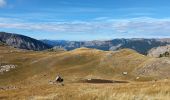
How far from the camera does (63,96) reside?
76.9 feet

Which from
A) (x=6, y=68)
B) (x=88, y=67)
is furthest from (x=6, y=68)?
(x=88, y=67)

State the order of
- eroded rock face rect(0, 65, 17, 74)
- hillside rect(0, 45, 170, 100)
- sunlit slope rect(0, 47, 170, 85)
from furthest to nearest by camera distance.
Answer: eroded rock face rect(0, 65, 17, 74)
sunlit slope rect(0, 47, 170, 85)
hillside rect(0, 45, 170, 100)

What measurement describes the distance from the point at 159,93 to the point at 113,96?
326 cm

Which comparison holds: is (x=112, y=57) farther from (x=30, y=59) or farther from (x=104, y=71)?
(x=30, y=59)

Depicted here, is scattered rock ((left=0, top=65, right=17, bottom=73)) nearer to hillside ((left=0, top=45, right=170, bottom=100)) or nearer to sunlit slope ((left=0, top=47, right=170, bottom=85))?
hillside ((left=0, top=45, right=170, bottom=100))

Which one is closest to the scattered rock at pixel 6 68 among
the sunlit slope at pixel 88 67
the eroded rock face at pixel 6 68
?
the eroded rock face at pixel 6 68

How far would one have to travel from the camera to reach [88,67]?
11450 cm

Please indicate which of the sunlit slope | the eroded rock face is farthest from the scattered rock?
the sunlit slope

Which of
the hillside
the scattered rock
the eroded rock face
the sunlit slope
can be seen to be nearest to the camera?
the hillside

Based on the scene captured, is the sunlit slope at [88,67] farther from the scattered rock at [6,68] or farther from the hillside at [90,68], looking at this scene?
the scattered rock at [6,68]

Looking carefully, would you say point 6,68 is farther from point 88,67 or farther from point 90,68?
point 90,68

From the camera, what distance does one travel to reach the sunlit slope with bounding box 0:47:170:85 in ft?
338

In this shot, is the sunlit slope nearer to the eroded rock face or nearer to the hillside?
the hillside

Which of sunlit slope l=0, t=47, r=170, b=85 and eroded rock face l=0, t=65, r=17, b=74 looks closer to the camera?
sunlit slope l=0, t=47, r=170, b=85
